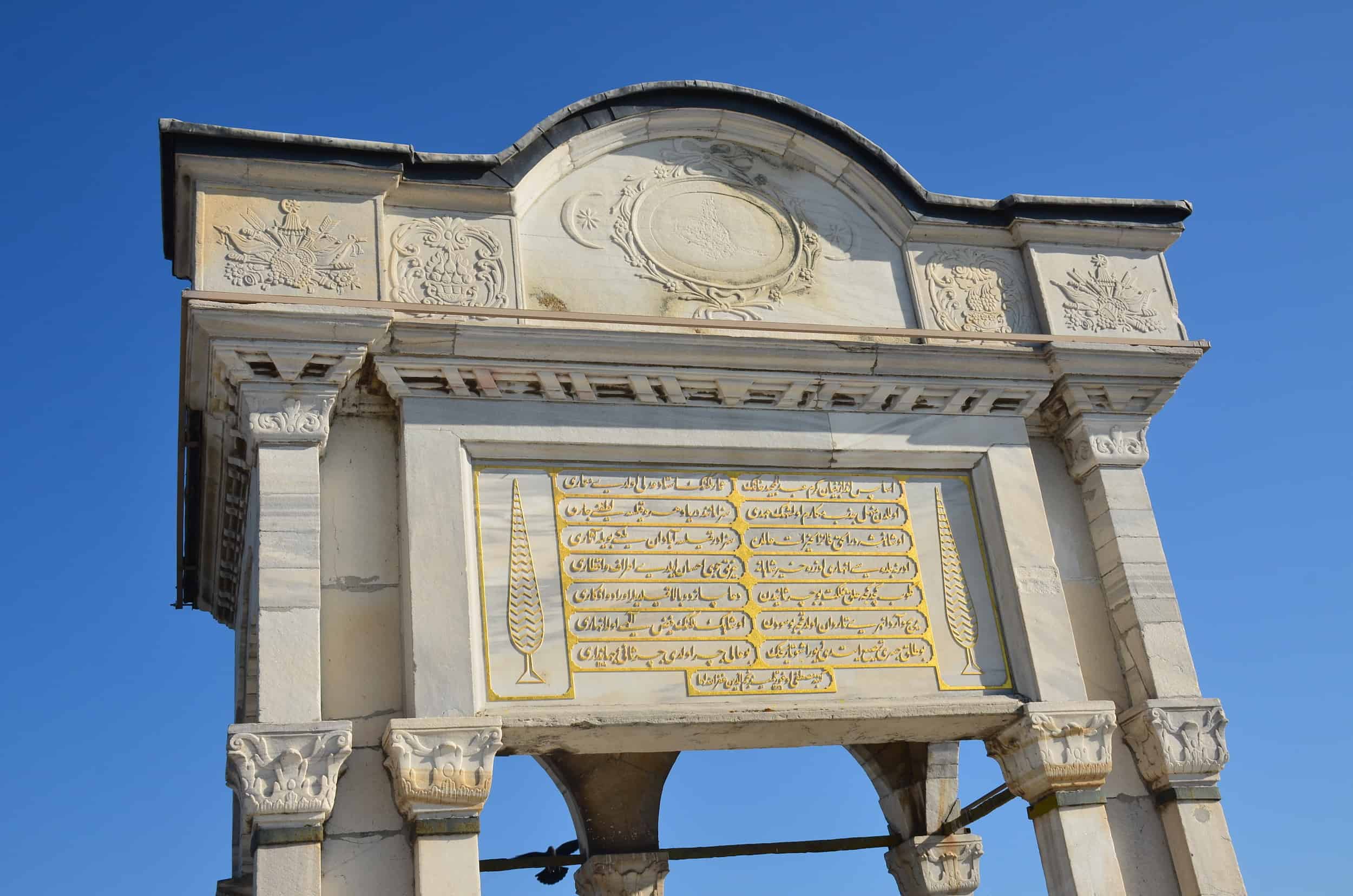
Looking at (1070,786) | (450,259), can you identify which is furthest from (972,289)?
(450,259)

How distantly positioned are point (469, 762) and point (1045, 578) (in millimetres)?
4106

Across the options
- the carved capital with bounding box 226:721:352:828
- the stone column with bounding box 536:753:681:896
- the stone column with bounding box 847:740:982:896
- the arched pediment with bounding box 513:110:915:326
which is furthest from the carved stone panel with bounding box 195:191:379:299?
the stone column with bounding box 847:740:982:896

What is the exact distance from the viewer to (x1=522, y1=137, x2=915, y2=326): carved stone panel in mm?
10289

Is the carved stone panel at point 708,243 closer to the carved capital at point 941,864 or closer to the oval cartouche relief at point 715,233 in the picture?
the oval cartouche relief at point 715,233

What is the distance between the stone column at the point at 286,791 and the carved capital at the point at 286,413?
1.81m

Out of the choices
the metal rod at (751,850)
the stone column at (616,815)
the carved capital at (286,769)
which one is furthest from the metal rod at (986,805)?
the carved capital at (286,769)

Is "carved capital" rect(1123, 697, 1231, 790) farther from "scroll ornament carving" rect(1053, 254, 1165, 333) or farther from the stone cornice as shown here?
"scroll ornament carving" rect(1053, 254, 1165, 333)

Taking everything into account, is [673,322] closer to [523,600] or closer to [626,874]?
[523,600]

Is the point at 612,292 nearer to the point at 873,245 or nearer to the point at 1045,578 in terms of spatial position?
the point at 873,245

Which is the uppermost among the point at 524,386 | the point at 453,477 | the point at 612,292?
the point at 612,292

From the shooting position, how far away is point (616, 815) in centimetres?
1330

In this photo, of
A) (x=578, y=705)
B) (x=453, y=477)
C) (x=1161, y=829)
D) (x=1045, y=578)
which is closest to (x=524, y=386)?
(x=453, y=477)

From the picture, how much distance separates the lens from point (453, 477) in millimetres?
9148

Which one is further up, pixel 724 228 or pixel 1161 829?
pixel 724 228
